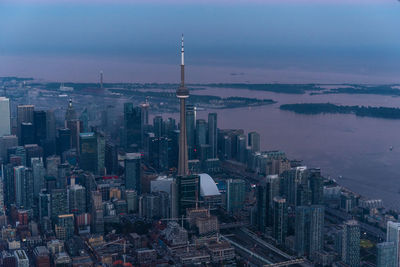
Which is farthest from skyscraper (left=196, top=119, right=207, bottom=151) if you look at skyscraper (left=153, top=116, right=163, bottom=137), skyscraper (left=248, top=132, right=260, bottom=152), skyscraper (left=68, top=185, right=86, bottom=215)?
skyscraper (left=68, top=185, right=86, bottom=215)

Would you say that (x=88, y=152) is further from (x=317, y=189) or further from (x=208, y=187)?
(x=317, y=189)

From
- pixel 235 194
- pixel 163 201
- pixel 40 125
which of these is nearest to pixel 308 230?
pixel 235 194

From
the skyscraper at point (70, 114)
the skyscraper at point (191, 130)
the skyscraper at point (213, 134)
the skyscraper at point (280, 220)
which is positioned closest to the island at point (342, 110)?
the skyscraper at point (213, 134)

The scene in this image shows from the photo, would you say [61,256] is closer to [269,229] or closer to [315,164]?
[269,229]

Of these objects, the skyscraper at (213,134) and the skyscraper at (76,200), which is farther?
the skyscraper at (213,134)

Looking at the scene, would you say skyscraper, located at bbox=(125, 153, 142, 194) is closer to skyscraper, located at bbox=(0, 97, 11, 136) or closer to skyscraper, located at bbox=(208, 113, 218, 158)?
skyscraper, located at bbox=(208, 113, 218, 158)

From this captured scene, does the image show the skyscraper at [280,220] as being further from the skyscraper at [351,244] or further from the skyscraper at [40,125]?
the skyscraper at [40,125]

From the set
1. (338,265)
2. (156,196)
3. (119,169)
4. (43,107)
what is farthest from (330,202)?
(43,107)

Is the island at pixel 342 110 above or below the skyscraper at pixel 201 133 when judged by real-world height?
above
